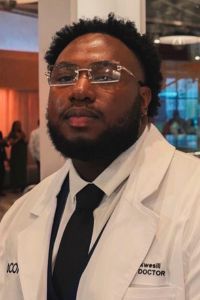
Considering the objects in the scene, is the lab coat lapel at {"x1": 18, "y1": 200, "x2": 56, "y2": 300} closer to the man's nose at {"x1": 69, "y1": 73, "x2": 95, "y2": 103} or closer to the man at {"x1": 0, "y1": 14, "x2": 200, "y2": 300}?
the man at {"x1": 0, "y1": 14, "x2": 200, "y2": 300}

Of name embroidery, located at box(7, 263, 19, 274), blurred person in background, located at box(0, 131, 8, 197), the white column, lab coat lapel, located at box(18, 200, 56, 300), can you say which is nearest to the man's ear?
lab coat lapel, located at box(18, 200, 56, 300)

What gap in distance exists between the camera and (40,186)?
1.50 meters

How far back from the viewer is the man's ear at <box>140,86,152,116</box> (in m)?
1.28

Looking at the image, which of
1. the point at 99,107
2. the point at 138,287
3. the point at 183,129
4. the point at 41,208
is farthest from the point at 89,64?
the point at 183,129

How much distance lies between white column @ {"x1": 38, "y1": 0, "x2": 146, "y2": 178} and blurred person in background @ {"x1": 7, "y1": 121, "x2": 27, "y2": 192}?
5.61m

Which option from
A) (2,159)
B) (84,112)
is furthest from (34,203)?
(2,159)

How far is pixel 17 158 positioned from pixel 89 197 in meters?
7.07

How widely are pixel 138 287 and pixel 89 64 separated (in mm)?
527

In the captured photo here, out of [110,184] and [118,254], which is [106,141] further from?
[118,254]

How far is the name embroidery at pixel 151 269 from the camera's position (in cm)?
109

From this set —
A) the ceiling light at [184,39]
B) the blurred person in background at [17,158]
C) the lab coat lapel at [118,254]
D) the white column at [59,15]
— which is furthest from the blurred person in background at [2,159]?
the lab coat lapel at [118,254]

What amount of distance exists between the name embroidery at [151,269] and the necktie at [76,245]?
0.47ft

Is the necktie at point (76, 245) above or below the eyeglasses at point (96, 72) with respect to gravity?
below

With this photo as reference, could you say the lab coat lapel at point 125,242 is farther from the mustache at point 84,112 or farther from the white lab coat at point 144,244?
the mustache at point 84,112
